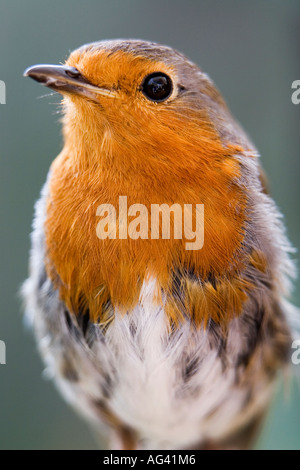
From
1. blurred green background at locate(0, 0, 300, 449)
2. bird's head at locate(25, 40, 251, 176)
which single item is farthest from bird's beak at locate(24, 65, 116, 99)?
blurred green background at locate(0, 0, 300, 449)

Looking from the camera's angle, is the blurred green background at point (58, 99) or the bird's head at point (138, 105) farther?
the blurred green background at point (58, 99)

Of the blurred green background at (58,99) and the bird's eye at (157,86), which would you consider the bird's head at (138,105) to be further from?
the blurred green background at (58,99)

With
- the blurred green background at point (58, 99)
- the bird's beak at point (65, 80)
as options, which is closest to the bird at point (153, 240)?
the bird's beak at point (65, 80)

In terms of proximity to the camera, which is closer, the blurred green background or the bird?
the bird

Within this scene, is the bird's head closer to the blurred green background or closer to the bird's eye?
the bird's eye

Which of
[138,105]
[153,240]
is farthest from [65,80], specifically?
[153,240]
